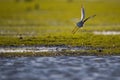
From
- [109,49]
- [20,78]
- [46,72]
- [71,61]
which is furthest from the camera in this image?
[109,49]

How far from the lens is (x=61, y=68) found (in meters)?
19.5

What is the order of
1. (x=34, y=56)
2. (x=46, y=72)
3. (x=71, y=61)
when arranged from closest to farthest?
1. (x=46, y=72)
2. (x=71, y=61)
3. (x=34, y=56)

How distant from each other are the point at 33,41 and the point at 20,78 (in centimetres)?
1157

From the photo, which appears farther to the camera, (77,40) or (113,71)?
(77,40)

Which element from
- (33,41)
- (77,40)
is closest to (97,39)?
(77,40)

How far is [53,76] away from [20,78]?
1295mm

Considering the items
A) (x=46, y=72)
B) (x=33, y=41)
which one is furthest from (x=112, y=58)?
(x=33, y=41)

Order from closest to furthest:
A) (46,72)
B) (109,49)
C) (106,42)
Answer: (46,72) < (109,49) < (106,42)

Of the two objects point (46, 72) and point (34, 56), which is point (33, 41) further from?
point (46, 72)

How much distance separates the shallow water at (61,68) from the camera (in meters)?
17.7

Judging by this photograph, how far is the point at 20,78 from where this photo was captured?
17375 millimetres

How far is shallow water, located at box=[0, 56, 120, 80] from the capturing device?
1769 cm

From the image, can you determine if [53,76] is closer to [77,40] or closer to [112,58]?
[112,58]

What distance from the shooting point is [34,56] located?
2291 centimetres
